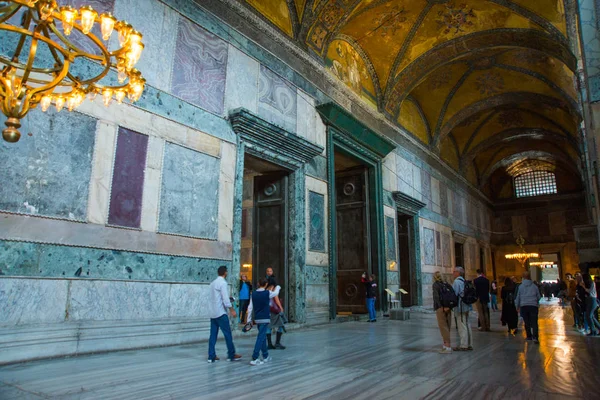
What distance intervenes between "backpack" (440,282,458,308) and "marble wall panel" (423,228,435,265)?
10.9 meters

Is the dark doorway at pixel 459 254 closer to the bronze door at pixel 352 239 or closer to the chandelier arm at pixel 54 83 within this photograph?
the bronze door at pixel 352 239

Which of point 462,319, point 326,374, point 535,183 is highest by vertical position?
point 535,183

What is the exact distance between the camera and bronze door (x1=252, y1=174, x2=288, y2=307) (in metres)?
9.58

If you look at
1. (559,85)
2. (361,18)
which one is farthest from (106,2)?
(559,85)

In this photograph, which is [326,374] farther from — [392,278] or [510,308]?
[392,278]

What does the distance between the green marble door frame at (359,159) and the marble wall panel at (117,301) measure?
5062 mm

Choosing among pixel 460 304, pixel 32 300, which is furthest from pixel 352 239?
pixel 32 300

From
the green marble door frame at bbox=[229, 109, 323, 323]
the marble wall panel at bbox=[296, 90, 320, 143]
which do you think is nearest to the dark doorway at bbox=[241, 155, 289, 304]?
the green marble door frame at bbox=[229, 109, 323, 323]

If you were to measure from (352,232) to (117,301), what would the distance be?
28.2 ft

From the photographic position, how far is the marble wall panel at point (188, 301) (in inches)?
259

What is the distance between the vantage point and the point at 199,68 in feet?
25.1

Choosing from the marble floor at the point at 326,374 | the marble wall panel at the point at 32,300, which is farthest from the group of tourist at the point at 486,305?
the marble wall panel at the point at 32,300

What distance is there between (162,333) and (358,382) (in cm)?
349

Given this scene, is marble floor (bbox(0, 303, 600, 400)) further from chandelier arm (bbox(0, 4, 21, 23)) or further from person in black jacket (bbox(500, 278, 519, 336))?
chandelier arm (bbox(0, 4, 21, 23))
